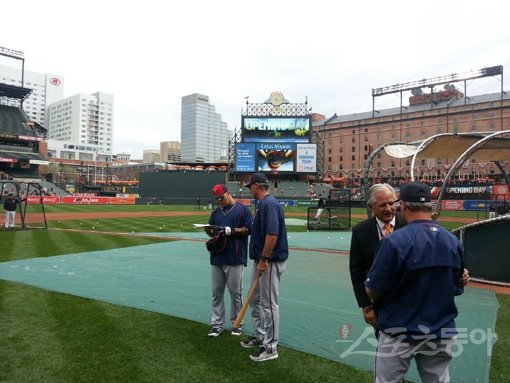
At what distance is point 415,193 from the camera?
8.76 ft

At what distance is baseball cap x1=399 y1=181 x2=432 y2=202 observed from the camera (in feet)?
8.69

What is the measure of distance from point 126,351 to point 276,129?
59.7m

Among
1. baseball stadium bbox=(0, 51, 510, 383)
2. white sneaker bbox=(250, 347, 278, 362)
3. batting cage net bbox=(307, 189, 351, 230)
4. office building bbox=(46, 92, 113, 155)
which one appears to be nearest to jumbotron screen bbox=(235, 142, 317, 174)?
batting cage net bbox=(307, 189, 351, 230)

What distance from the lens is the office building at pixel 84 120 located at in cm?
16638

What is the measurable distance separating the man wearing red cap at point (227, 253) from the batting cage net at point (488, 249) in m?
6.11

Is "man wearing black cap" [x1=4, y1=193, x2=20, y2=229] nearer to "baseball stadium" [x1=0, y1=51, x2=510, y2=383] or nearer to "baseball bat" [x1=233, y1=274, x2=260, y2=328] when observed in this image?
"baseball stadium" [x1=0, y1=51, x2=510, y2=383]

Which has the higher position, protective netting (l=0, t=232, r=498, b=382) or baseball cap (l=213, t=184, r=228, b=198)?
baseball cap (l=213, t=184, r=228, b=198)

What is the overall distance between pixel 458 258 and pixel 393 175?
296 feet

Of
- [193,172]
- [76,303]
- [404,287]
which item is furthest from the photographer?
[193,172]

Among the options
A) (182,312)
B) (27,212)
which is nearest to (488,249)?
(182,312)

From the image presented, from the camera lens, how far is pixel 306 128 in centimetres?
6166

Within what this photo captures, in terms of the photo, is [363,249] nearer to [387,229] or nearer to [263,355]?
[387,229]

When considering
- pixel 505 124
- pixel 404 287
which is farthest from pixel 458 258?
pixel 505 124

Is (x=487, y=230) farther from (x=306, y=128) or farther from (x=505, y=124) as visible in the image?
(x=505, y=124)
